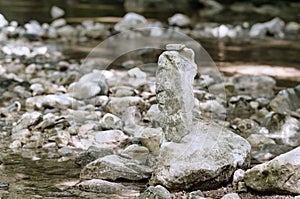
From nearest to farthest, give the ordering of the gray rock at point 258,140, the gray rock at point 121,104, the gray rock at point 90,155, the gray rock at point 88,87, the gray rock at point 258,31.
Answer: the gray rock at point 90,155
the gray rock at point 258,140
the gray rock at point 121,104
the gray rock at point 88,87
the gray rock at point 258,31

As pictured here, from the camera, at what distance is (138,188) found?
3.14 m

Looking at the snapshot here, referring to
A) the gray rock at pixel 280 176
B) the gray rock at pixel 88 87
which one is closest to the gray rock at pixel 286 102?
the gray rock at pixel 88 87

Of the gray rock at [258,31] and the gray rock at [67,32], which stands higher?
the gray rock at [67,32]

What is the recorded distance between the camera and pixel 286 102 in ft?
16.3

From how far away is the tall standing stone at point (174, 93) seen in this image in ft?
10.3

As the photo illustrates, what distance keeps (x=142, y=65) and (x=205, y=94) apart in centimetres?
150

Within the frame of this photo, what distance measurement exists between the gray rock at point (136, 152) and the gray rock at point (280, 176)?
2.53 ft

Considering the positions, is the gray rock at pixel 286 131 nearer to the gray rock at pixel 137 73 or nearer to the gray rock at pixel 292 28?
the gray rock at pixel 137 73

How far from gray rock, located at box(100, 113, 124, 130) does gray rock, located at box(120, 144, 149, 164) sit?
51 centimetres

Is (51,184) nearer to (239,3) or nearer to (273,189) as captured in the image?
(273,189)

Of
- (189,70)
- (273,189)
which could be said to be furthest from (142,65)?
(273,189)

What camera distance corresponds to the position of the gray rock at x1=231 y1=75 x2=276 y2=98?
573cm

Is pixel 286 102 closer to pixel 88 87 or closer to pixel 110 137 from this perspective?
pixel 88 87

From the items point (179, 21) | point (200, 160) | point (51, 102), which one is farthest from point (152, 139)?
point (179, 21)
